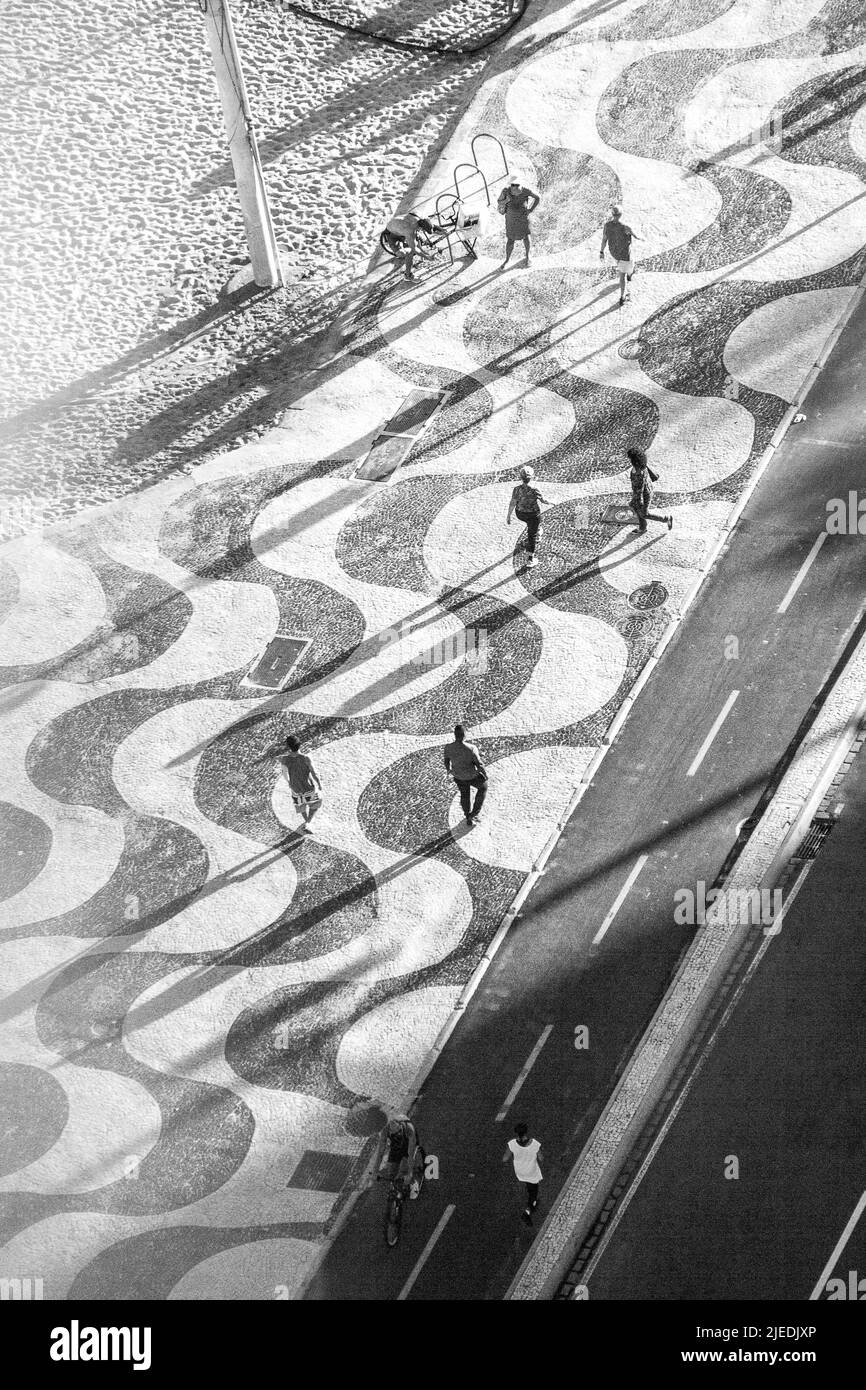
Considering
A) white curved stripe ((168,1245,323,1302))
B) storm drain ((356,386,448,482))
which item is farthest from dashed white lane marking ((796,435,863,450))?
white curved stripe ((168,1245,323,1302))

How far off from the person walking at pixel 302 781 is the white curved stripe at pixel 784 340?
15.1 meters

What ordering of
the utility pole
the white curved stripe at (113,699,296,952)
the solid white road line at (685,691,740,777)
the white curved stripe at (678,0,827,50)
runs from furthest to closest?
the white curved stripe at (678,0,827,50), the utility pole, the solid white road line at (685,691,740,777), the white curved stripe at (113,699,296,952)

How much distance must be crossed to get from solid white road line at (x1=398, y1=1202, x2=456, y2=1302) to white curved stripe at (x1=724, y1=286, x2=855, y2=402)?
2111 cm

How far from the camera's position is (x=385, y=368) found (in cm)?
4247

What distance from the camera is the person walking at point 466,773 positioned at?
1226 inches

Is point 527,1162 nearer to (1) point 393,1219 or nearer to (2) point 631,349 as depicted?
(1) point 393,1219

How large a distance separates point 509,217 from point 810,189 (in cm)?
821

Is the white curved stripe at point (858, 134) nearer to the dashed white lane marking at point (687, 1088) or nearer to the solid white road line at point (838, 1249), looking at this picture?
the dashed white lane marking at point (687, 1088)

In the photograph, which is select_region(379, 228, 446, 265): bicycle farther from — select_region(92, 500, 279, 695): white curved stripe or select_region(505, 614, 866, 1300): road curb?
select_region(505, 614, 866, 1300): road curb

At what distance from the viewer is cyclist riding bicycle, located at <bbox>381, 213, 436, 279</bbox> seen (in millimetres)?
44531

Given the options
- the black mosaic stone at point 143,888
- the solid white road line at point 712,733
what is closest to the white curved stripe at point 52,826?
the black mosaic stone at point 143,888

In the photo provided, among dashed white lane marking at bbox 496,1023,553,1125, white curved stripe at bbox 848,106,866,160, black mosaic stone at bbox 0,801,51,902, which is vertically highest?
white curved stripe at bbox 848,106,866,160
